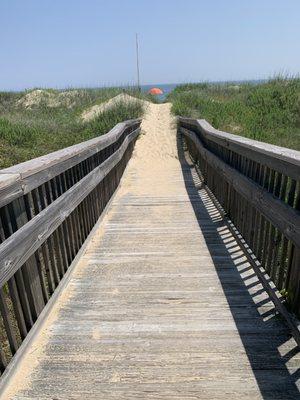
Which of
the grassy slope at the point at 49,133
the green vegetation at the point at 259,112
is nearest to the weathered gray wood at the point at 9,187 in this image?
the grassy slope at the point at 49,133

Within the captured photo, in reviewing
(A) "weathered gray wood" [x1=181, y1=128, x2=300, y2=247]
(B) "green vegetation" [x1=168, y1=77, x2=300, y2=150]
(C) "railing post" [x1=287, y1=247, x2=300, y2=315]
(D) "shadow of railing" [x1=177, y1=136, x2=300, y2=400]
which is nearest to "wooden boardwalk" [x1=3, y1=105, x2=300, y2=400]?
(D) "shadow of railing" [x1=177, y1=136, x2=300, y2=400]

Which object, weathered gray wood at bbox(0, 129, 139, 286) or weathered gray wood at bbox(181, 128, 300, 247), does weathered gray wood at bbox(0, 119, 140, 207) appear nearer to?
weathered gray wood at bbox(0, 129, 139, 286)

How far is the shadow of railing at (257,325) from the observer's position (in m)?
2.15

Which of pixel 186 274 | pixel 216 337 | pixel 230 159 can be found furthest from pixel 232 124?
pixel 216 337

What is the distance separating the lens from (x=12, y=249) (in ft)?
6.69

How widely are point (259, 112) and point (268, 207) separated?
1591 cm

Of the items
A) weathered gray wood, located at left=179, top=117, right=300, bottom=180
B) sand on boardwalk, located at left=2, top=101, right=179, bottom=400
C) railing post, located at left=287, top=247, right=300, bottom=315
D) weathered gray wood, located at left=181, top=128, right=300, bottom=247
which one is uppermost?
weathered gray wood, located at left=179, top=117, right=300, bottom=180

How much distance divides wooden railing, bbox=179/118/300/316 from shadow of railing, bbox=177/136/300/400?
0.17 m

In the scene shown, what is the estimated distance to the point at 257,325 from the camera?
8.78ft

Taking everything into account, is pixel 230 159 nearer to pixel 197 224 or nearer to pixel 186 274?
pixel 197 224

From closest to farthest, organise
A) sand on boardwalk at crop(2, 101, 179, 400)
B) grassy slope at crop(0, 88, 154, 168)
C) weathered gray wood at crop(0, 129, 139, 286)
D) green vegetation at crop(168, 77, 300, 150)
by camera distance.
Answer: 1. weathered gray wood at crop(0, 129, 139, 286)
2. sand on boardwalk at crop(2, 101, 179, 400)
3. grassy slope at crop(0, 88, 154, 168)
4. green vegetation at crop(168, 77, 300, 150)

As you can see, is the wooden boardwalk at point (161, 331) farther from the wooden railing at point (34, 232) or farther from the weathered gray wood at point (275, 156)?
the weathered gray wood at point (275, 156)

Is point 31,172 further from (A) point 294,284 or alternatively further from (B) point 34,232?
(A) point 294,284

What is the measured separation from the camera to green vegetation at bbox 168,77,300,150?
1412cm
